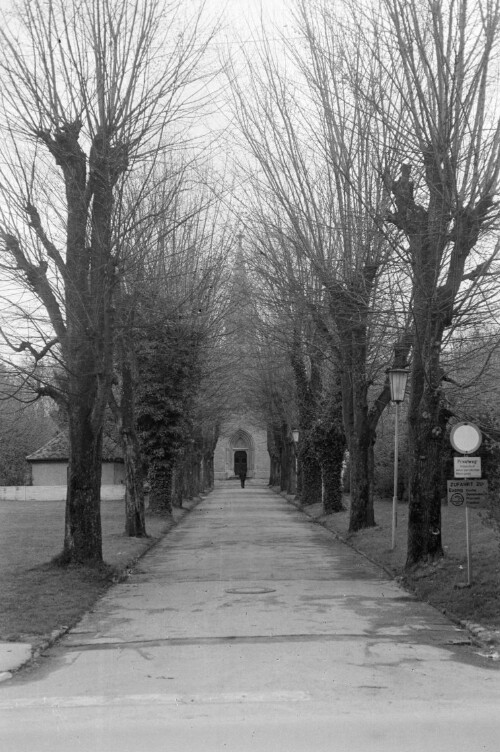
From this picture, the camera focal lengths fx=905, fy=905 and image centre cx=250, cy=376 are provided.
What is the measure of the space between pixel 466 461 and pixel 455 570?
2050 mm

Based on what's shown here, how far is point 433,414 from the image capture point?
1472cm

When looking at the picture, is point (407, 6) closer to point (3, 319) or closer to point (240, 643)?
point (3, 319)

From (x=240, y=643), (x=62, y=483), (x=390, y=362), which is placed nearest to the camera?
(x=240, y=643)

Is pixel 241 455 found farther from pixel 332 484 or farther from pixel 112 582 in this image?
pixel 112 582

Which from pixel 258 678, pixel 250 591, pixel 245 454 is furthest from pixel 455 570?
pixel 245 454

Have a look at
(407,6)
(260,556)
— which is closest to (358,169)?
(407,6)

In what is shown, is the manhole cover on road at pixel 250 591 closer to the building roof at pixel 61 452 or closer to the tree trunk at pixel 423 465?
the tree trunk at pixel 423 465

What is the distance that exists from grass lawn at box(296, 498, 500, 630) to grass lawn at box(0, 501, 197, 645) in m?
4.96

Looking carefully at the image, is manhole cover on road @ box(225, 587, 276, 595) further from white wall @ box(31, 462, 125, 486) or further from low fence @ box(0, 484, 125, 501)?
white wall @ box(31, 462, 125, 486)

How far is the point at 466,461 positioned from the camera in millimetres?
13055

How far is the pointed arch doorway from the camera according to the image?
9250cm

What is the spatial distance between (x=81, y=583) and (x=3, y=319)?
4.40m

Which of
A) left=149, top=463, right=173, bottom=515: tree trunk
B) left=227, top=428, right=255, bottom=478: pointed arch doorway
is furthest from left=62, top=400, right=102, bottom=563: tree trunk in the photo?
left=227, top=428, right=255, bottom=478: pointed arch doorway

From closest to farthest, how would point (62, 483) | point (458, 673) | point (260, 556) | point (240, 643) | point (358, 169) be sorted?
point (458, 673), point (240, 643), point (358, 169), point (260, 556), point (62, 483)
